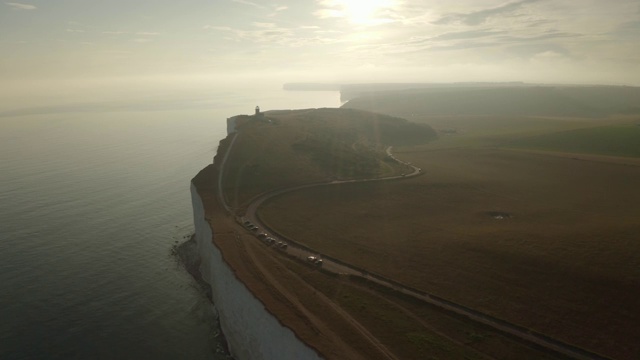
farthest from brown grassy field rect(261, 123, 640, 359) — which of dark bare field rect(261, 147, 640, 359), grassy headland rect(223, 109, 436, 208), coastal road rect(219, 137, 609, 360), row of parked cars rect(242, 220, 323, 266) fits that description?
grassy headland rect(223, 109, 436, 208)

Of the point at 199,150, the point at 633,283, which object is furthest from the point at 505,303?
the point at 199,150

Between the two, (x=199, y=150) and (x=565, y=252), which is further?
(x=199, y=150)

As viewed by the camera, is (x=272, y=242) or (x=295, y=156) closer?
(x=272, y=242)

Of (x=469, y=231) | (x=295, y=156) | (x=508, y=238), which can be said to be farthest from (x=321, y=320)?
(x=295, y=156)

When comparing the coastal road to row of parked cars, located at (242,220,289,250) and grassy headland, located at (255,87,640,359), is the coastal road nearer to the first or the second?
row of parked cars, located at (242,220,289,250)

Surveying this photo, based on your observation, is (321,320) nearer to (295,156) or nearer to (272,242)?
(272,242)

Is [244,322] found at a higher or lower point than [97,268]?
higher

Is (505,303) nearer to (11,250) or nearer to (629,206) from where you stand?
(629,206)
